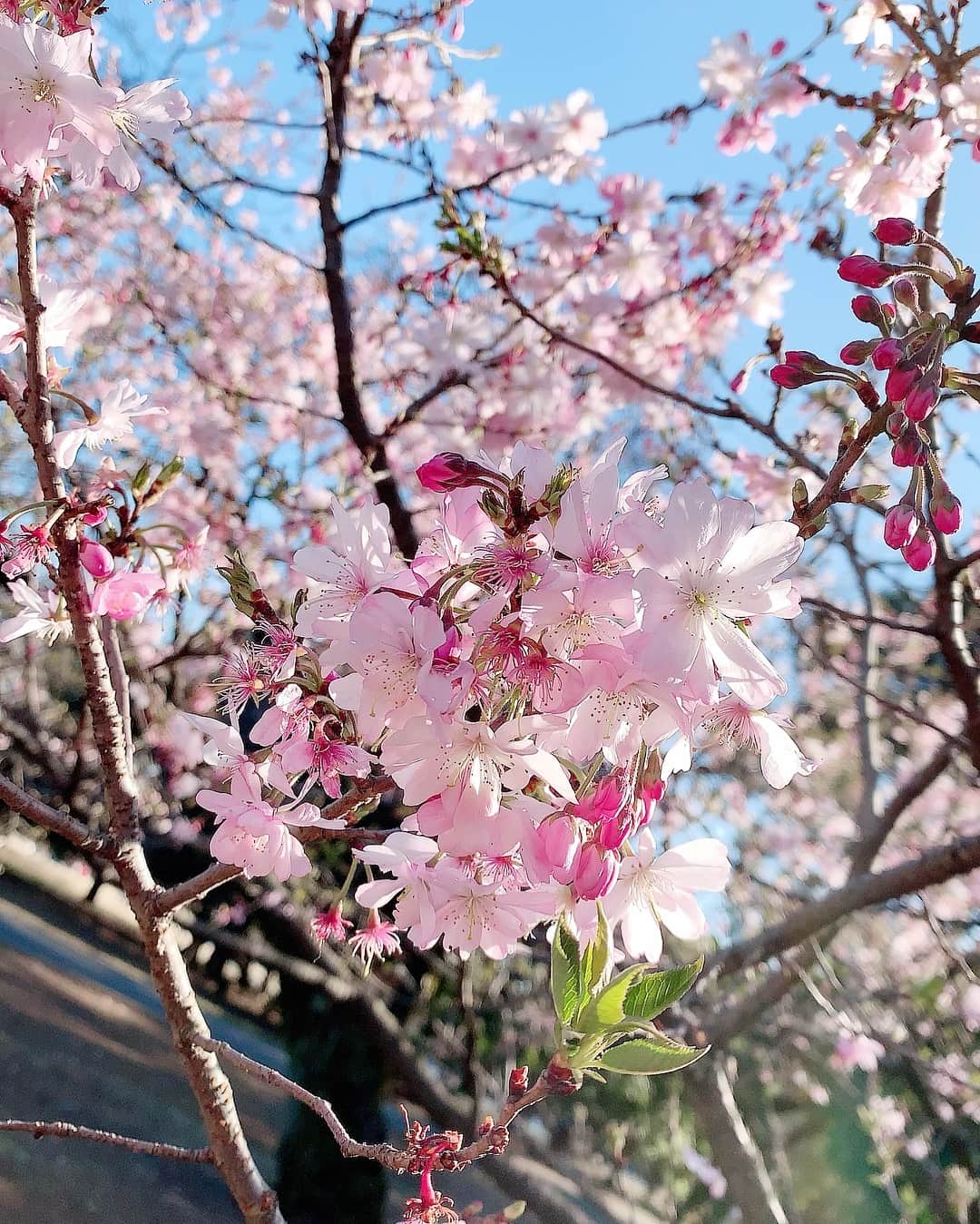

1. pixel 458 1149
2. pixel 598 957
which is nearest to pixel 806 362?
pixel 598 957

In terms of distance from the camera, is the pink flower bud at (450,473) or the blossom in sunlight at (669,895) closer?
the pink flower bud at (450,473)

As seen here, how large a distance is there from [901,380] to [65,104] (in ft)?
3.49

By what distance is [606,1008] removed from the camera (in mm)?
891

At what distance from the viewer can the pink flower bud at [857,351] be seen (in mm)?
933

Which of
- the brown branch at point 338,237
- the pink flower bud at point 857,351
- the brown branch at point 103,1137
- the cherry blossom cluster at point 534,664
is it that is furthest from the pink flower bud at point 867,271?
the brown branch at point 338,237

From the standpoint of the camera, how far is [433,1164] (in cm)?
94

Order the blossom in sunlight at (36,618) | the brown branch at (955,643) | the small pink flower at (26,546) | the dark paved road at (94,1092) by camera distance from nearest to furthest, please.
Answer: the small pink flower at (26,546) → the blossom in sunlight at (36,618) → the brown branch at (955,643) → the dark paved road at (94,1092)

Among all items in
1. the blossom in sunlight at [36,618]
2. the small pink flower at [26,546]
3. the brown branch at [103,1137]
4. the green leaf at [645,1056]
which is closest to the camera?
the green leaf at [645,1056]

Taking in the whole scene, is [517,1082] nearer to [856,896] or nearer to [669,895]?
[669,895]

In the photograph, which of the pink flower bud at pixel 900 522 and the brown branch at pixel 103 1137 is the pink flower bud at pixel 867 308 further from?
the brown branch at pixel 103 1137

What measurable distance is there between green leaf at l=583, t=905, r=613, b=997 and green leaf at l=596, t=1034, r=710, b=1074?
66 millimetres

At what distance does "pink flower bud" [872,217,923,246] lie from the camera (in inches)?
41.3

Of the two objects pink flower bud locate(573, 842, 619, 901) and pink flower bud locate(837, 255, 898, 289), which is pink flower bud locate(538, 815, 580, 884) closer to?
pink flower bud locate(573, 842, 619, 901)

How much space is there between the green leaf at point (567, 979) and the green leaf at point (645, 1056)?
0.06 meters
